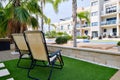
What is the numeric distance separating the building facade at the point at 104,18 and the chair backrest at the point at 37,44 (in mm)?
26315

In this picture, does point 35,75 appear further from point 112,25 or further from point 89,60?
point 112,25

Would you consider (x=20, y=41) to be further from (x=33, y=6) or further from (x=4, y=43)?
(x=4, y=43)

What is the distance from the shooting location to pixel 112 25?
2819cm

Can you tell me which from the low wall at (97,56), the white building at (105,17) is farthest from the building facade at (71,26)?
the low wall at (97,56)

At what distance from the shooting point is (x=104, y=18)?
31500mm

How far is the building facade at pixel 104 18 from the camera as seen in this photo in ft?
91.8

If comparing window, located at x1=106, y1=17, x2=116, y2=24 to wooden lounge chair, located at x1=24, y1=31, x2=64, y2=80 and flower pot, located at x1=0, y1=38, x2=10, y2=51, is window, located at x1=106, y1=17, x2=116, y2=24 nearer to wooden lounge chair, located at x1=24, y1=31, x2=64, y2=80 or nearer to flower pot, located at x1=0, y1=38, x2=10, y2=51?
flower pot, located at x1=0, y1=38, x2=10, y2=51

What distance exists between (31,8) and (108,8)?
86.8 feet

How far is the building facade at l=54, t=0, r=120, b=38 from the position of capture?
27984 mm

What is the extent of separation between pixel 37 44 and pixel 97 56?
260cm

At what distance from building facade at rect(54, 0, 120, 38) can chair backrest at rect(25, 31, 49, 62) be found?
26.3 metres

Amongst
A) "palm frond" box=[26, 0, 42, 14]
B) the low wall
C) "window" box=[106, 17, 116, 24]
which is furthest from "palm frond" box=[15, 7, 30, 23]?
"window" box=[106, 17, 116, 24]

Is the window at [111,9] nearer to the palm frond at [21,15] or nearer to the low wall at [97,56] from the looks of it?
the low wall at [97,56]

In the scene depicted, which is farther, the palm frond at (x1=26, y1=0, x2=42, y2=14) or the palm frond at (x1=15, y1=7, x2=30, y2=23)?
the palm frond at (x1=26, y1=0, x2=42, y2=14)
